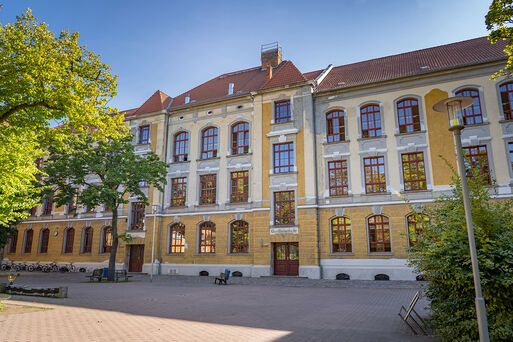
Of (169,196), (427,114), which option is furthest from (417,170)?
(169,196)

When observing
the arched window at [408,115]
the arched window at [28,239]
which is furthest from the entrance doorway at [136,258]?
the arched window at [408,115]

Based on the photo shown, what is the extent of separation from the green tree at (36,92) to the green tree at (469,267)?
11767mm

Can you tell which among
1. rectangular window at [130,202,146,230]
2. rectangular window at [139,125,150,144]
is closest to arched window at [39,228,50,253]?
rectangular window at [130,202,146,230]

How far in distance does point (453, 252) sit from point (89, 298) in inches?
502

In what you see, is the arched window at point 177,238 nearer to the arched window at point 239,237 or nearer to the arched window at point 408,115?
the arched window at point 239,237

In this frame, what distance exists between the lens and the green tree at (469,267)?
6062mm

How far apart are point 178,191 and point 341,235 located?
540 inches

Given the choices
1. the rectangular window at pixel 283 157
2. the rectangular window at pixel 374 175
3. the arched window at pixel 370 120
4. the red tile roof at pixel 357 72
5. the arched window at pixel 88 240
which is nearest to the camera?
the rectangular window at pixel 374 175

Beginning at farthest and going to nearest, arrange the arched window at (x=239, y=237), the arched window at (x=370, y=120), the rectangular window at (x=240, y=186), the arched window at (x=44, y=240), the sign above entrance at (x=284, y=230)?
the arched window at (x=44, y=240), the rectangular window at (x=240, y=186), the arched window at (x=239, y=237), the arched window at (x=370, y=120), the sign above entrance at (x=284, y=230)

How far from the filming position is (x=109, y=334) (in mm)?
7672

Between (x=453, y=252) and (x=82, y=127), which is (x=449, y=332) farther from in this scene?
(x=82, y=127)

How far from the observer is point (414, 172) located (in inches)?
880

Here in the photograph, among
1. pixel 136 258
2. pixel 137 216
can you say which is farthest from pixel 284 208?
pixel 136 258

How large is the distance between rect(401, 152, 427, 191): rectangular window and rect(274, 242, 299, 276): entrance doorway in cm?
838
